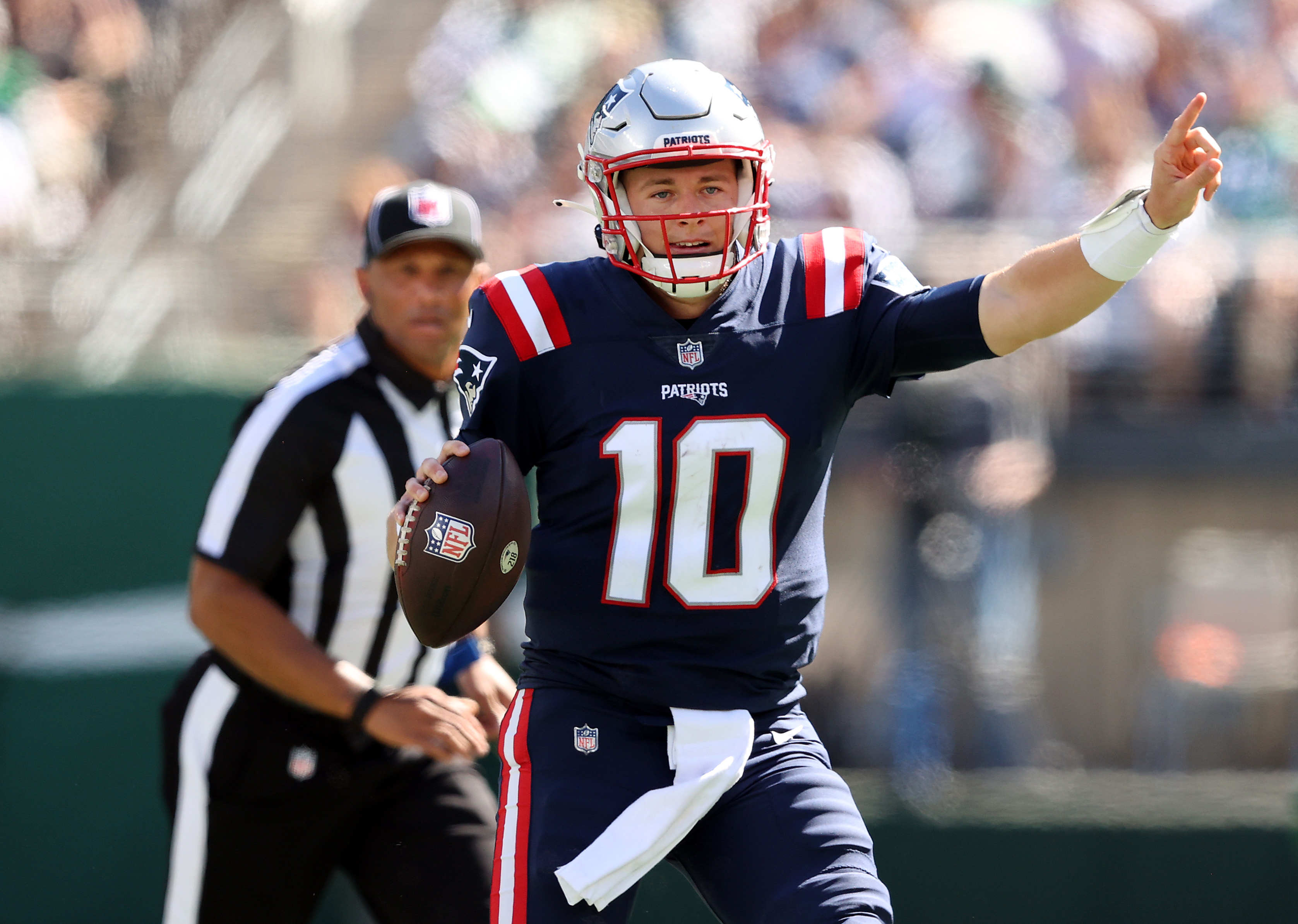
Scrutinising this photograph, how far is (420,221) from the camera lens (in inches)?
157

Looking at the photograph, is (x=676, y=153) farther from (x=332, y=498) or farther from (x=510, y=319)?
(x=332, y=498)

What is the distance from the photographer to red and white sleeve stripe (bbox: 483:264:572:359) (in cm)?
289

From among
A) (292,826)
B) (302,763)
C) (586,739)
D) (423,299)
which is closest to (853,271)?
(586,739)

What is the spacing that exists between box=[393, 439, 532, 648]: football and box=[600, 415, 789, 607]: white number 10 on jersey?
0.19m

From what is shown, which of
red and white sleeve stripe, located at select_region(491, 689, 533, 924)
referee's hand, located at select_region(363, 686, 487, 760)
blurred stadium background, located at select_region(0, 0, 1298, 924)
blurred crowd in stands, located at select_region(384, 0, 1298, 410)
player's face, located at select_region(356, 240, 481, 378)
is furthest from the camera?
blurred crowd in stands, located at select_region(384, 0, 1298, 410)

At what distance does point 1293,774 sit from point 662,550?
130 inches

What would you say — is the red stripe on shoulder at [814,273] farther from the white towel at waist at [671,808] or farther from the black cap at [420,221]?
the black cap at [420,221]

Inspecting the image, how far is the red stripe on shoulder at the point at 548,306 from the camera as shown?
114 inches

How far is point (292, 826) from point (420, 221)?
1.56m

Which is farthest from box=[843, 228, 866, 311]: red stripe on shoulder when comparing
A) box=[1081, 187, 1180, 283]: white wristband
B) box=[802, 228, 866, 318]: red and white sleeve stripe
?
box=[1081, 187, 1180, 283]: white wristband

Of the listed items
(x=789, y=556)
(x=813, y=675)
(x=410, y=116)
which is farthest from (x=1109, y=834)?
(x=410, y=116)

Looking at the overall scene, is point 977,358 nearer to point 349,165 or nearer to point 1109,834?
point 1109,834

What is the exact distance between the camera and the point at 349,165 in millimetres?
9430

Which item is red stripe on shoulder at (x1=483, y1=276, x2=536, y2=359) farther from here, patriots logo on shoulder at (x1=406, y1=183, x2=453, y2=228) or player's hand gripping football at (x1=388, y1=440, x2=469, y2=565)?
patriots logo on shoulder at (x1=406, y1=183, x2=453, y2=228)
